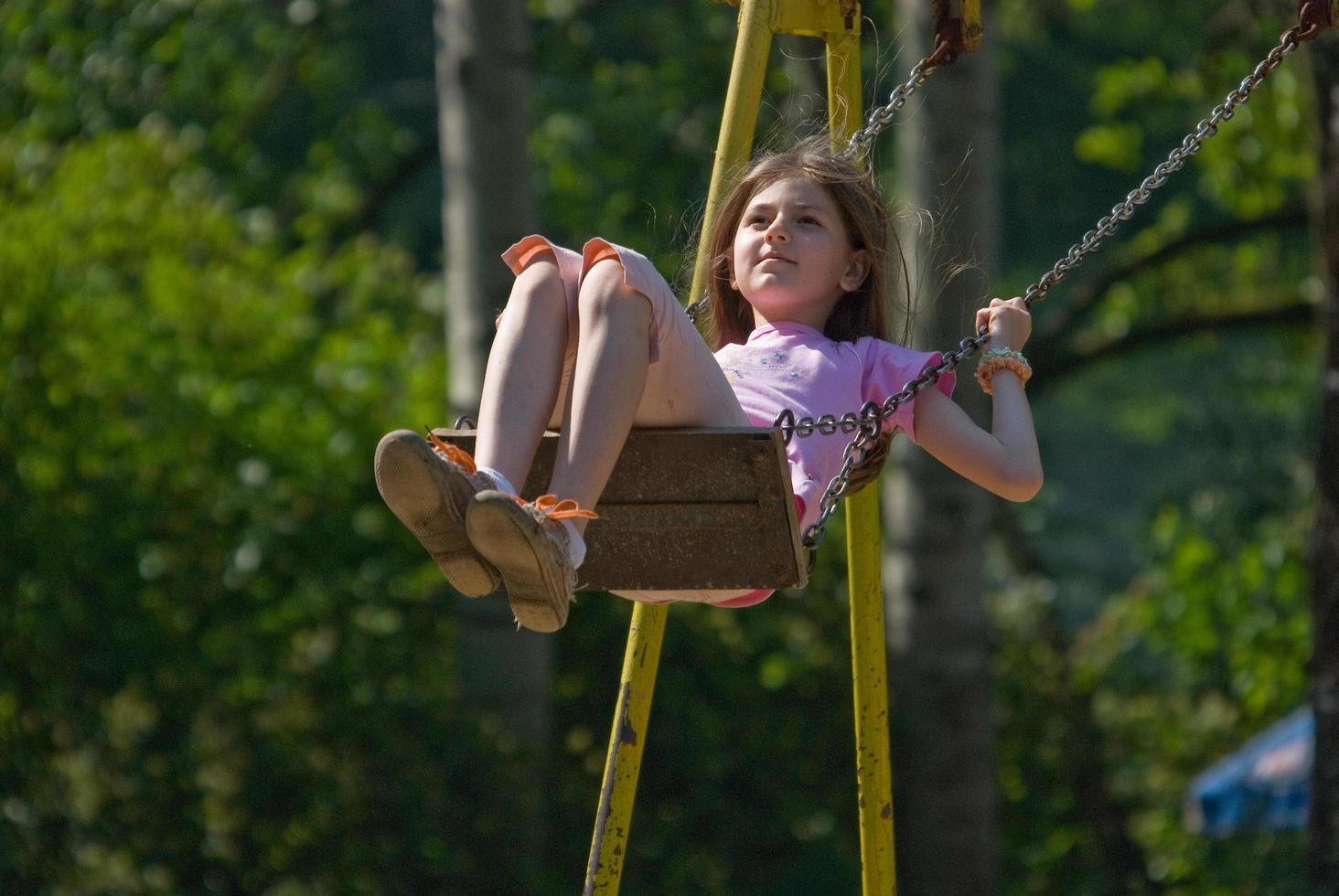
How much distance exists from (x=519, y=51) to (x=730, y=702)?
2.52 m

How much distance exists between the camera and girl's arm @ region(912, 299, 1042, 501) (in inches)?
140

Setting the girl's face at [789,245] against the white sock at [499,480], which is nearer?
the white sock at [499,480]

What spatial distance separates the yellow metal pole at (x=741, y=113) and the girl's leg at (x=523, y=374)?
506 mm

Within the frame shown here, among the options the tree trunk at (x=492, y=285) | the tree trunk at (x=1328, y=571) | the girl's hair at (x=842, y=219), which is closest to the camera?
the girl's hair at (x=842, y=219)

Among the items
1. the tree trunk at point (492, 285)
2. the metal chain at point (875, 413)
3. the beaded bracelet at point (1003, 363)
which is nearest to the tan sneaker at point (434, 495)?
the metal chain at point (875, 413)

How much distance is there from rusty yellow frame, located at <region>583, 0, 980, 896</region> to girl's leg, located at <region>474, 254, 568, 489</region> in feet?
1.69

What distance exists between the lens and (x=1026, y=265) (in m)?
17.9

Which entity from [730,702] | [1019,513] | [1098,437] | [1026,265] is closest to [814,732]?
[730,702]

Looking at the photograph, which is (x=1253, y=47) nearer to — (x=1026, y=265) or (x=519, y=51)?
(x=519, y=51)

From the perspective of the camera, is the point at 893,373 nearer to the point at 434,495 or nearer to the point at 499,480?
the point at 499,480

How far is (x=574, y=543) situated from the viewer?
3.16 m

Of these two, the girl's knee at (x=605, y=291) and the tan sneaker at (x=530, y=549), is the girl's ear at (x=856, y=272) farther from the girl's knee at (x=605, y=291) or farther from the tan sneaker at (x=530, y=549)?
the tan sneaker at (x=530, y=549)

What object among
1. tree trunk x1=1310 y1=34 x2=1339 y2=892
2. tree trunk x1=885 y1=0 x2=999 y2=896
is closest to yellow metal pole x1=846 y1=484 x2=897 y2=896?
tree trunk x1=1310 y1=34 x2=1339 y2=892

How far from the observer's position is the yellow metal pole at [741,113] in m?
3.82
